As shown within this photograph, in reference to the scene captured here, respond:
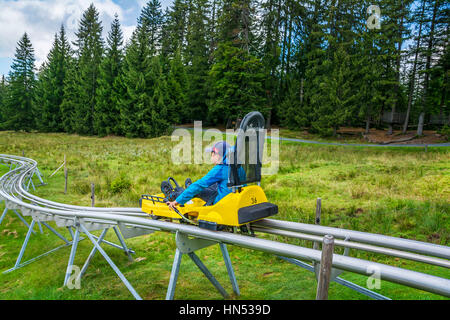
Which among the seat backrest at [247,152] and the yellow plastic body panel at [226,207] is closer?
the seat backrest at [247,152]

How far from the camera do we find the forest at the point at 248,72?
1357 inches

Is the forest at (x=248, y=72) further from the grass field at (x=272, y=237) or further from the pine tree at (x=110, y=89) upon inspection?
the grass field at (x=272, y=237)

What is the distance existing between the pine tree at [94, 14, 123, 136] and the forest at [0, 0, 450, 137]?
6.4 inches

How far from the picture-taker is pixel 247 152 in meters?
3.93

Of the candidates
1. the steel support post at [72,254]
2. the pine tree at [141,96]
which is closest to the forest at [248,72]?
the pine tree at [141,96]

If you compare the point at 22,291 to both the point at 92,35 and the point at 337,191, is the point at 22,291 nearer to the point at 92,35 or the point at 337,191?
the point at 337,191

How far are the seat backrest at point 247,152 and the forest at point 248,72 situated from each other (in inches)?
1187

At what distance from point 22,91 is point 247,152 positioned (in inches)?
2437

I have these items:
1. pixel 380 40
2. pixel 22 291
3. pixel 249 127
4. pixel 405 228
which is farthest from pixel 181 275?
pixel 380 40

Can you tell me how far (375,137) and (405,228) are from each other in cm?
2962

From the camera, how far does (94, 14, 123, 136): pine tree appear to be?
153 feet

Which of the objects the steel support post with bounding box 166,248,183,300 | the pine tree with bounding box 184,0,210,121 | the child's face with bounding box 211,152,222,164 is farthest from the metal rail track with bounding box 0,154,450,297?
the pine tree with bounding box 184,0,210,121

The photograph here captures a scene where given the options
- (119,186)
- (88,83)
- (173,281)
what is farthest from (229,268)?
(88,83)

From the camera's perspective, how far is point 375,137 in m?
34.3
